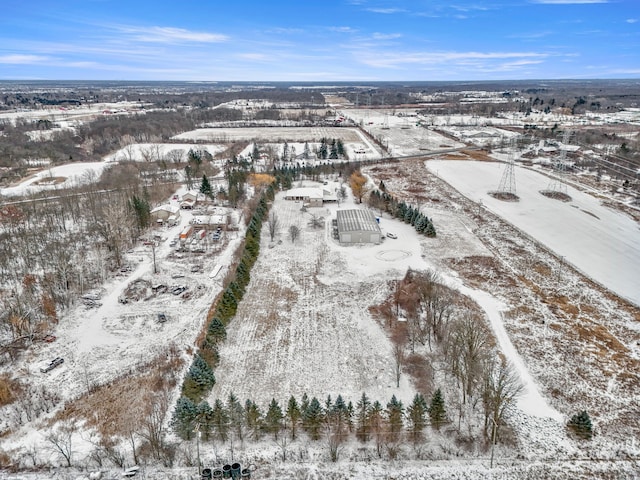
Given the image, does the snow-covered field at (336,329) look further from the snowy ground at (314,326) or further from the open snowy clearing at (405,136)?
the open snowy clearing at (405,136)

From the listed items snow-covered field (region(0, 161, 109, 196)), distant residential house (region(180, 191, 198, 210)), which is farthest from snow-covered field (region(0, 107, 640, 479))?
snow-covered field (region(0, 161, 109, 196))

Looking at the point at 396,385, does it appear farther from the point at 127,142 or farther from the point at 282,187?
the point at 127,142

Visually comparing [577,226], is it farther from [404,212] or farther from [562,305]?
[562,305]

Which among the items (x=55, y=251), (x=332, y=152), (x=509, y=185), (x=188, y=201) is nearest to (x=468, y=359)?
(x=55, y=251)

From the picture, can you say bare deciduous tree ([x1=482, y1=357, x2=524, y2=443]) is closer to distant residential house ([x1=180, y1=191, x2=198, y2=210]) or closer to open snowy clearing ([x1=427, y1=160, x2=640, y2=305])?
open snowy clearing ([x1=427, y1=160, x2=640, y2=305])

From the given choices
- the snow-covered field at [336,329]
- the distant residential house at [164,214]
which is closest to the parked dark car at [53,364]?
the snow-covered field at [336,329]
